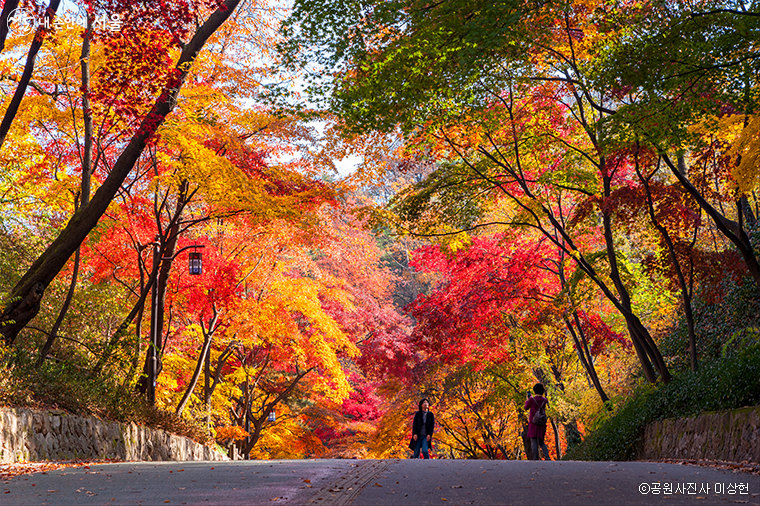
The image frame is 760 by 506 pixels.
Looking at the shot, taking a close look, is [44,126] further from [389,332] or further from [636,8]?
[389,332]

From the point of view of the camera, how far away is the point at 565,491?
4.94 m

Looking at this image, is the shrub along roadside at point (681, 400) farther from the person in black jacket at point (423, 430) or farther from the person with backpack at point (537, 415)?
the person in black jacket at point (423, 430)

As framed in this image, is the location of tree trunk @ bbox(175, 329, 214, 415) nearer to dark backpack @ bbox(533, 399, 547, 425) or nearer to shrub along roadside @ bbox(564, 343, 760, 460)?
dark backpack @ bbox(533, 399, 547, 425)

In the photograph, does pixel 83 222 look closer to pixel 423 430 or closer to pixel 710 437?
pixel 423 430

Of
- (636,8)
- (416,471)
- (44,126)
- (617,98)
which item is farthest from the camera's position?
(44,126)

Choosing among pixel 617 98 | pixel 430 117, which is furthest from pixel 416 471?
pixel 617 98

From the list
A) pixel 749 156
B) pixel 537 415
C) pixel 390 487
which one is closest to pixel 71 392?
pixel 390 487

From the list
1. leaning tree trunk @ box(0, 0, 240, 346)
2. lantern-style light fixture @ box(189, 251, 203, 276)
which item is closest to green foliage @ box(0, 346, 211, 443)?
leaning tree trunk @ box(0, 0, 240, 346)

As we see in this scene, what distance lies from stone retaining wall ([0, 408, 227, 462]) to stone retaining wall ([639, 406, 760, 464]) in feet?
29.4

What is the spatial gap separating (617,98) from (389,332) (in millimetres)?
14351

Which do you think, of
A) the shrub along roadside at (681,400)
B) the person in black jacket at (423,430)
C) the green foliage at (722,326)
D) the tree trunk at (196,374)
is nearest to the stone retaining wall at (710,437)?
the shrub along roadside at (681,400)

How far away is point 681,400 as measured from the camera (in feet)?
30.9

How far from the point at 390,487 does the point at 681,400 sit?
611 cm

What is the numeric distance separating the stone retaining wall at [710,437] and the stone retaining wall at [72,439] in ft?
29.4
